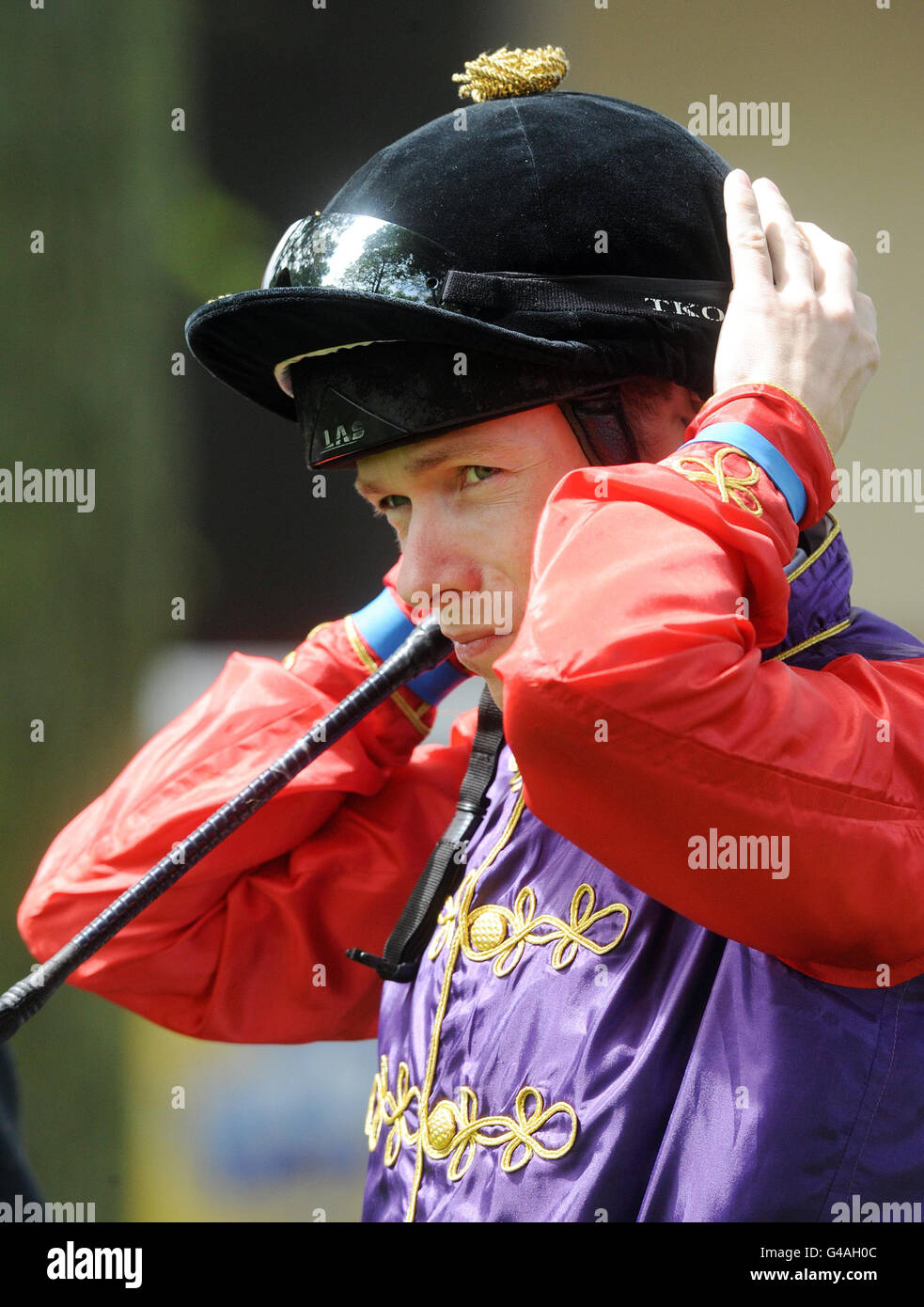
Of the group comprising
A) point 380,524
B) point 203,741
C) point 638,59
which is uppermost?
point 638,59

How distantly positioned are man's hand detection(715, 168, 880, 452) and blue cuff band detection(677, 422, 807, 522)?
68 millimetres

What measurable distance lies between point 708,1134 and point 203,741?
88cm

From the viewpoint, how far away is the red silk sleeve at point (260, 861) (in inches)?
66.8

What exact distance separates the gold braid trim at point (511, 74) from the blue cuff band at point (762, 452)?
0.57 m

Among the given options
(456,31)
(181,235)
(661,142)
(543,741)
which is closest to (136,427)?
(181,235)

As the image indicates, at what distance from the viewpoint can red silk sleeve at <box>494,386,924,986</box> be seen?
3.17ft

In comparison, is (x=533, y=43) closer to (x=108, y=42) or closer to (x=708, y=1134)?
(x=108, y=42)

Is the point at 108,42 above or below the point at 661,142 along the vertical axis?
above

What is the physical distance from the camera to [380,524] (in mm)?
3506

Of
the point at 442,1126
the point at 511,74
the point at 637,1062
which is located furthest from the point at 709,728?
the point at 511,74

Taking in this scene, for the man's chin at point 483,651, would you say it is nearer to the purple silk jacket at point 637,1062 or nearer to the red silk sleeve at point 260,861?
the purple silk jacket at point 637,1062

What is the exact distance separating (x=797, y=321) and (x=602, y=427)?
0.22 metres

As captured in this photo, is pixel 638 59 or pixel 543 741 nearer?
pixel 543 741

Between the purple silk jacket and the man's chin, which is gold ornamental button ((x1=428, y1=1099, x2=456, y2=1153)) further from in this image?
the man's chin
